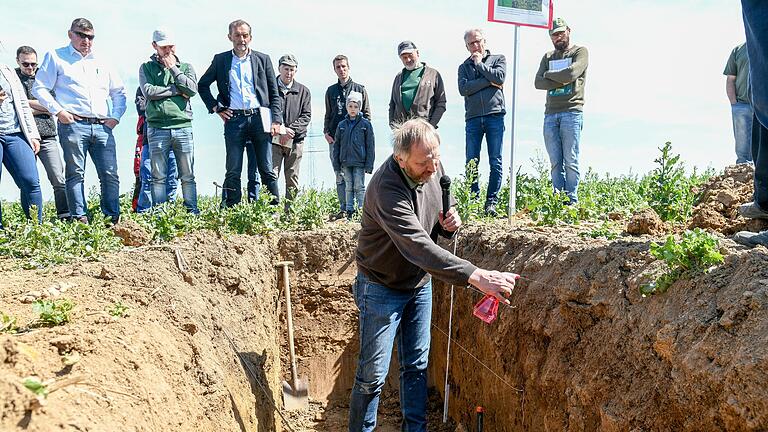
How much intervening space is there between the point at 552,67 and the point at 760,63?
411cm

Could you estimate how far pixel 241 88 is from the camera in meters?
7.73

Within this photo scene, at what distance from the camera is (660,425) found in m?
3.26

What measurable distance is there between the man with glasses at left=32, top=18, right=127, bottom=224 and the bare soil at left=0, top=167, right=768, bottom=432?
1234mm

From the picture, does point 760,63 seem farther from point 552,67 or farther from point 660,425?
point 552,67

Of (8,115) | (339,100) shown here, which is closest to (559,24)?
(339,100)

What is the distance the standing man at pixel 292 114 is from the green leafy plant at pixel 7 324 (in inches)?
216

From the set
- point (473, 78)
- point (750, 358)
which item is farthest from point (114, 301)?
point (473, 78)

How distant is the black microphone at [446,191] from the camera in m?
4.52

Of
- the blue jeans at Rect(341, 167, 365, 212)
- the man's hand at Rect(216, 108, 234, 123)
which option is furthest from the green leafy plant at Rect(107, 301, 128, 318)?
the blue jeans at Rect(341, 167, 365, 212)

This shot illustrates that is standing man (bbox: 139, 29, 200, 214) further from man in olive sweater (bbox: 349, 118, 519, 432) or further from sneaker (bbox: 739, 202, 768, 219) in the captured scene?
sneaker (bbox: 739, 202, 768, 219)

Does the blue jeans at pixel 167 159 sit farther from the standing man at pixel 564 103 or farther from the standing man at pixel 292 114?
the standing man at pixel 564 103

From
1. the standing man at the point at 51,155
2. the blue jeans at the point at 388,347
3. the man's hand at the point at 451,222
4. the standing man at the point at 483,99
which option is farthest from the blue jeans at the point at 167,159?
the man's hand at the point at 451,222

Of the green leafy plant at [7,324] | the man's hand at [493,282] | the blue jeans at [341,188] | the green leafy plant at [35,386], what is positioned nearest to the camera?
the green leafy plant at [35,386]

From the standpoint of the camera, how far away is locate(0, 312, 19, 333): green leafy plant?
3611mm
